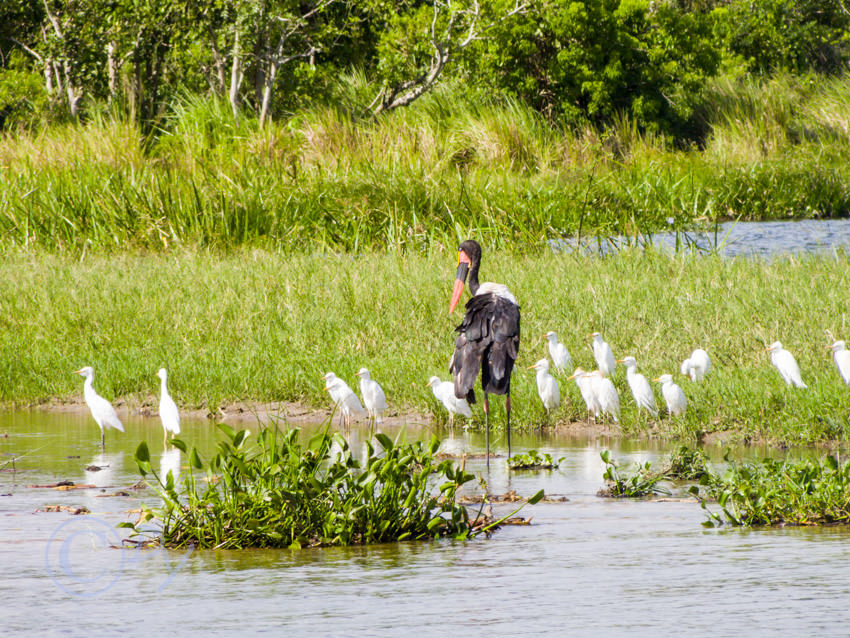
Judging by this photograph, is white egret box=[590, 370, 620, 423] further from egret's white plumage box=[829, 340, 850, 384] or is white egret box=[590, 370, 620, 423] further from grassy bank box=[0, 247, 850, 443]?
egret's white plumage box=[829, 340, 850, 384]

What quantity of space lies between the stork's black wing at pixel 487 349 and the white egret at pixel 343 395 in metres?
1.11

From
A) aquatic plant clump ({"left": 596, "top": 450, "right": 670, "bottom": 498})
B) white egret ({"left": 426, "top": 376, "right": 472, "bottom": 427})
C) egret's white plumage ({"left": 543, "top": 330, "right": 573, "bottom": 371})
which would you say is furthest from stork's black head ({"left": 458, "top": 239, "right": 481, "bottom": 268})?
aquatic plant clump ({"left": 596, "top": 450, "right": 670, "bottom": 498})

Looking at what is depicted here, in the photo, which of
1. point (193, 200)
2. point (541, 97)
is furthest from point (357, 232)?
point (541, 97)

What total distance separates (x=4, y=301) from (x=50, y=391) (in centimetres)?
304

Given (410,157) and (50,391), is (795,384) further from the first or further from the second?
(410,157)

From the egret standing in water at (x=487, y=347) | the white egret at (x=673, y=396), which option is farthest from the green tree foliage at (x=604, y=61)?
the egret standing in water at (x=487, y=347)

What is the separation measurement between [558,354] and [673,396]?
1.74 meters

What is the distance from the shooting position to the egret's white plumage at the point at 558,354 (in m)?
10.3

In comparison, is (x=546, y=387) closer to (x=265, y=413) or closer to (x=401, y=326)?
(x=265, y=413)

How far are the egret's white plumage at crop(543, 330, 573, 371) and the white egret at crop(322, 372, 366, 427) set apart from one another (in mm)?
1765

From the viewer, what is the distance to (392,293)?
42.3 feet

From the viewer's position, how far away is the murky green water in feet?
14.6

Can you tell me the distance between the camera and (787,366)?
9.10 metres

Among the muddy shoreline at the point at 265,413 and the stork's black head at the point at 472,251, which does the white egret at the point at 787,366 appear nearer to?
the muddy shoreline at the point at 265,413
